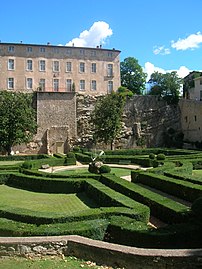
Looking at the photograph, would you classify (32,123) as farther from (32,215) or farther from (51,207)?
(32,215)

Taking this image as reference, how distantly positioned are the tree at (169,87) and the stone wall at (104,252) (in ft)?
151

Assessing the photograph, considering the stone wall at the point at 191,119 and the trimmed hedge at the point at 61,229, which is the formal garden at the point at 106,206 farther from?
the stone wall at the point at 191,119

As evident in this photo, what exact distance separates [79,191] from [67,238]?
998 centimetres

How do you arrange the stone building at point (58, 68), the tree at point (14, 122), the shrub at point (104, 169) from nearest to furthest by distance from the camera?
1. the shrub at point (104, 169)
2. the tree at point (14, 122)
3. the stone building at point (58, 68)

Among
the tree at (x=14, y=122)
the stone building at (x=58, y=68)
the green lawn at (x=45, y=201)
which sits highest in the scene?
the stone building at (x=58, y=68)

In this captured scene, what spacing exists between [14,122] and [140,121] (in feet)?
64.9

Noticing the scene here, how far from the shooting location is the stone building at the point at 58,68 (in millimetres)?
46094

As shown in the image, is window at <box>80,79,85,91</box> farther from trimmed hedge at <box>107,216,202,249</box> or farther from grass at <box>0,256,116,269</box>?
grass at <box>0,256,116,269</box>

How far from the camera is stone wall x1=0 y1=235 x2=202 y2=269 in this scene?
665 cm

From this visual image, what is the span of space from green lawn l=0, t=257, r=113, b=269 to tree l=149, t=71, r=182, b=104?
46.4m

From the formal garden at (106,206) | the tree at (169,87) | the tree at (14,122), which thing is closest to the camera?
the formal garden at (106,206)

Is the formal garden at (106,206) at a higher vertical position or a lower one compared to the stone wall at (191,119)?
lower

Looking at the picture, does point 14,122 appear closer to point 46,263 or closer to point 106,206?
point 106,206

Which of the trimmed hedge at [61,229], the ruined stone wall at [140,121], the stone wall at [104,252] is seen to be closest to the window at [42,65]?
the ruined stone wall at [140,121]
